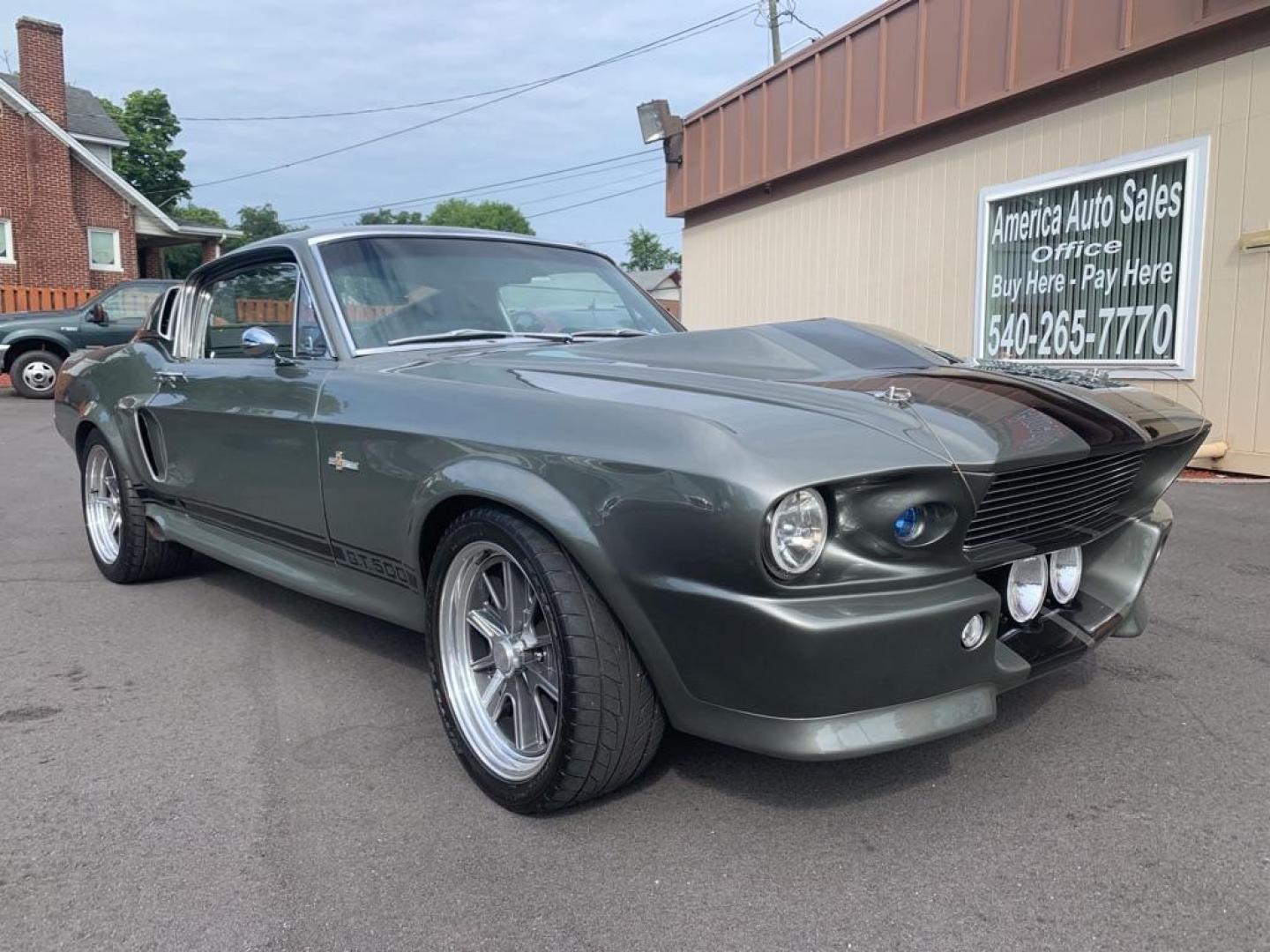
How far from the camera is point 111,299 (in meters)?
14.9

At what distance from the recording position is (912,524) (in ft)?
6.91

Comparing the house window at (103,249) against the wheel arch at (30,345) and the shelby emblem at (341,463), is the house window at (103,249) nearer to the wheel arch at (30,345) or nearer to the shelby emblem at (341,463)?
the wheel arch at (30,345)

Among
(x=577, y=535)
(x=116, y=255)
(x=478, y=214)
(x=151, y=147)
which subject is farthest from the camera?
(x=478, y=214)

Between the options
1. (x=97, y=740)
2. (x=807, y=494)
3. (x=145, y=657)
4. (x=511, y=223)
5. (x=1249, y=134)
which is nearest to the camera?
(x=807, y=494)

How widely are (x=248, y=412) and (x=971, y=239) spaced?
280 inches

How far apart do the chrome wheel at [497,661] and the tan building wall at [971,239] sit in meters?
5.97

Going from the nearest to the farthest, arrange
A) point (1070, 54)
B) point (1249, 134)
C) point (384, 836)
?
point (384, 836) → point (1249, 134) → point (1070, 54)

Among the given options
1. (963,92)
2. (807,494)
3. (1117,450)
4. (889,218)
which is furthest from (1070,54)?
(807,494)

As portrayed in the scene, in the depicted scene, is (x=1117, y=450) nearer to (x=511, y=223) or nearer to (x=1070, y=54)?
(x=1070, y=54)

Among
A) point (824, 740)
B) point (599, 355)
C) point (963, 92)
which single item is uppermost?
point (963, 92)

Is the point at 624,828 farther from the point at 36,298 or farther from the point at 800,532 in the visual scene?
the point at 36,298

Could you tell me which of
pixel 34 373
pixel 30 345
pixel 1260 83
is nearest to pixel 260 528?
pixel 1260 83

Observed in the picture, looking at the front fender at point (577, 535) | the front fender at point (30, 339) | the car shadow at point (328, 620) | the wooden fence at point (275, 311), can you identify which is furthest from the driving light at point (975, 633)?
the front fender at point (30, 339)

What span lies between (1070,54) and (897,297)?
9.16 ft
